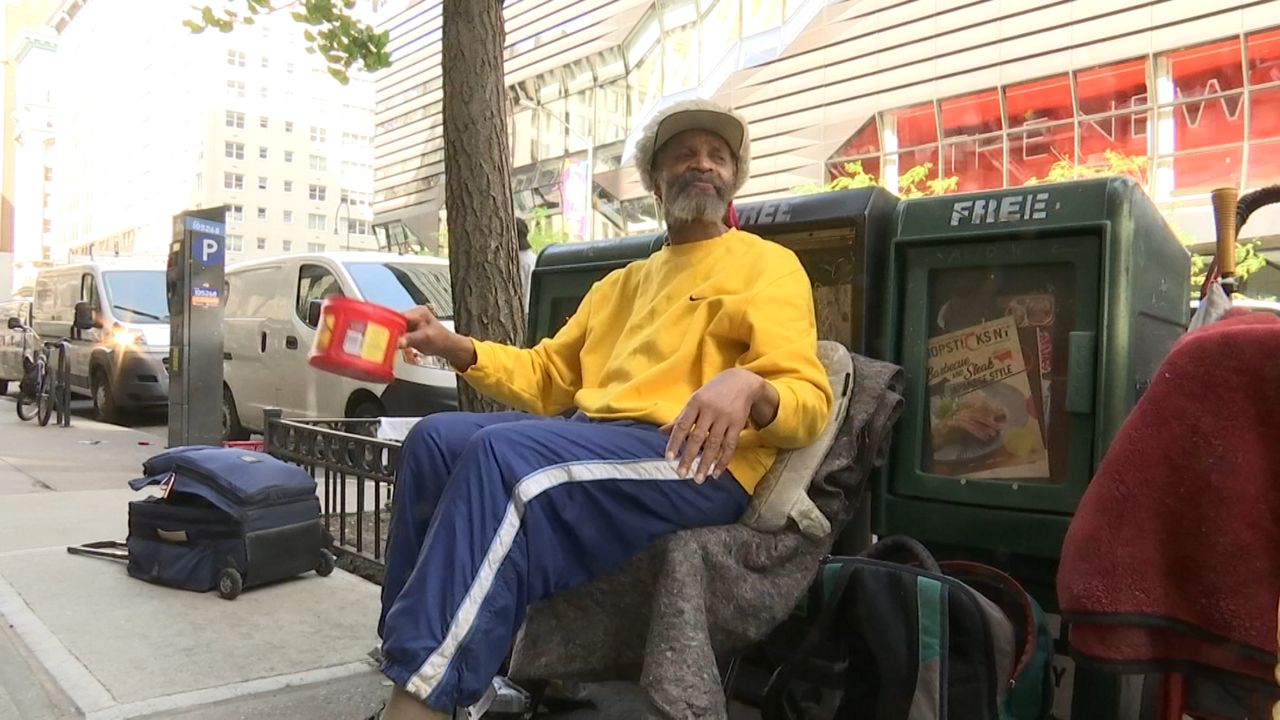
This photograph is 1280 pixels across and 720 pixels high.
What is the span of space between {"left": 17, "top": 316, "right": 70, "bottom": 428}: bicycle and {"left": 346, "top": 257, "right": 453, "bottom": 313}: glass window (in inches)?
216

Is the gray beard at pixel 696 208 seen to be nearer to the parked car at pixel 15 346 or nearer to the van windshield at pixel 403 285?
the van windshield at pixel 403 285

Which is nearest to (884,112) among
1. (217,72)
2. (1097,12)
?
(1097,12)

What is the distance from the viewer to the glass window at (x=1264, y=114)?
18.0 metres

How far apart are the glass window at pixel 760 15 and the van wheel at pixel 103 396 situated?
22.8 meters

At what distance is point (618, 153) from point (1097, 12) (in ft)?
59.1

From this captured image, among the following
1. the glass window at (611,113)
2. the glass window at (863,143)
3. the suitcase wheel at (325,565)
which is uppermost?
the glass window at (611,113)

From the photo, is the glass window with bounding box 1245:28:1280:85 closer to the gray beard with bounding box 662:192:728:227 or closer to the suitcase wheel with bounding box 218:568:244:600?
the gray beard with bounding box 662:192:728:227

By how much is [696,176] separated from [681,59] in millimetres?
31741

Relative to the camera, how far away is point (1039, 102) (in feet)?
71.6

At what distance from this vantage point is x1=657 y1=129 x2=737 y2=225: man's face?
235cm

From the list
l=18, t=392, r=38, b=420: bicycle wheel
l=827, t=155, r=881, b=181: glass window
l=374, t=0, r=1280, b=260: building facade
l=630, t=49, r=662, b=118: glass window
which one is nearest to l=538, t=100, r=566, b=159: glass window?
l=374, t=0, r=1280, b=260: building facade

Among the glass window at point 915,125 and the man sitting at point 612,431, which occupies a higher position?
the glass window at point 915,125

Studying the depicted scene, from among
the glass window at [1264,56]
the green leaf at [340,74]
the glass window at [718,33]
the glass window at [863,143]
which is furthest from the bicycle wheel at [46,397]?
the glass window at [718,33]

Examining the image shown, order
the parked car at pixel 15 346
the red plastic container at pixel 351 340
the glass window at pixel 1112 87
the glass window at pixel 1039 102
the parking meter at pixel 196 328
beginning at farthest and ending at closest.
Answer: the glass window at pixel 1039 102
the glass window at pixel 1112 87
the parked car at pixel 15 346
the parking meter at pixel 196 328
the red plastic container at pixel 351 340
